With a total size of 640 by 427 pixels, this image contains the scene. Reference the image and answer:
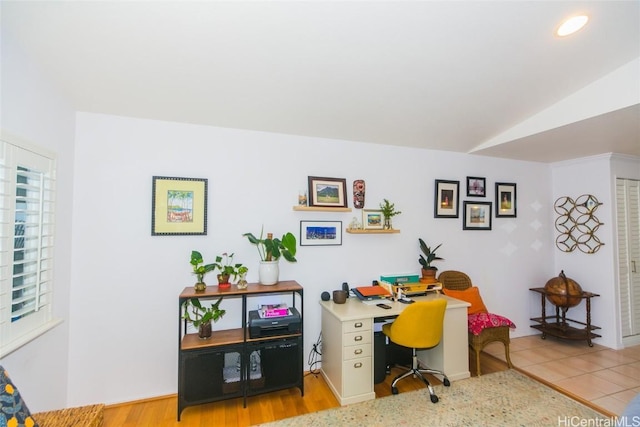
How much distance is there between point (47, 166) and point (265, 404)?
242 cm

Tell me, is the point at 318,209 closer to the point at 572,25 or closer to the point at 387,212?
the point at 387,212

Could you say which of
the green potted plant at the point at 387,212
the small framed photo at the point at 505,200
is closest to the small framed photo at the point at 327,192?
the green potted plant at the point at 387,212

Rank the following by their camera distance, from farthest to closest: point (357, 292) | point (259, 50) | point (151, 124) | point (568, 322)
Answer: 1. point (568, 322)
2. point (357, 292)
3. point (151, 124)
4. point (259, 50)

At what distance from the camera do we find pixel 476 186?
3.68 metres

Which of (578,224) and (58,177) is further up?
(58,177)

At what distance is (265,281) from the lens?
8.36 ft

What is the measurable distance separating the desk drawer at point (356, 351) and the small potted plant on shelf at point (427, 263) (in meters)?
1.18

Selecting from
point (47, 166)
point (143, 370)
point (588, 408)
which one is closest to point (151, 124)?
point (47, 166)

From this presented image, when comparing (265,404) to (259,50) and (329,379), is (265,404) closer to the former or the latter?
(329,379)

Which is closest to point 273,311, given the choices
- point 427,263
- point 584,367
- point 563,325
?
point 427,263

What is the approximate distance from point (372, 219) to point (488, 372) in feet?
6.45

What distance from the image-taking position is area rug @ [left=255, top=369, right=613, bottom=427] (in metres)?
2.15

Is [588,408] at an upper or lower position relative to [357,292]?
lower

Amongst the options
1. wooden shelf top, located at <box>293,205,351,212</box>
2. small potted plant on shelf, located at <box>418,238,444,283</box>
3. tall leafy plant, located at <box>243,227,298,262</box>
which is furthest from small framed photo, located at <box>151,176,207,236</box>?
small potted plant on shelf, located at <box>418,238,444,283</box>
